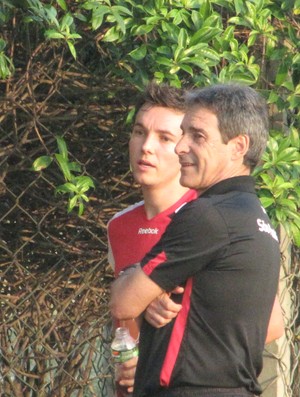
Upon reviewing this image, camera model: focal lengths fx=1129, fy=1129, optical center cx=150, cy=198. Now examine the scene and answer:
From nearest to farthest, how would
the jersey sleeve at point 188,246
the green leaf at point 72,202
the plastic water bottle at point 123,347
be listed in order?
1. the jersey sleeve at point 188,246
2. the plastic water bottle at point 123,347
3. the green leaf at point 72,202

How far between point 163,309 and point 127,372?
714 millimetres

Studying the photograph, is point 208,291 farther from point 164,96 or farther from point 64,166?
point 64,166

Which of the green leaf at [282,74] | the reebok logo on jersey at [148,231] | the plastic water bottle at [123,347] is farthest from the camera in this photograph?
the green leaf at [282,74]

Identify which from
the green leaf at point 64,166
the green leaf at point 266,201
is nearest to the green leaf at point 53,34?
the green leaf at point 64,166

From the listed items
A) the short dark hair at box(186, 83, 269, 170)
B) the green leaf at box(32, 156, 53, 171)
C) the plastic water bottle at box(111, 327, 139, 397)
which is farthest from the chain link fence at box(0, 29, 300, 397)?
the short dark hair at box(186, 83, 269, 170)

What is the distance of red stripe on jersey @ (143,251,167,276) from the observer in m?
3.32

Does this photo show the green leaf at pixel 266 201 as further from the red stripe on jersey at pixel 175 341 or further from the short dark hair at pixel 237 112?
the red stripe on jersey at pixel 175 341

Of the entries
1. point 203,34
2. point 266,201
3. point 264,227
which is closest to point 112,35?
point 203,34

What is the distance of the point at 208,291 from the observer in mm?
3303

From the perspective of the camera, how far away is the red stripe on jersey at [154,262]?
10.9ft

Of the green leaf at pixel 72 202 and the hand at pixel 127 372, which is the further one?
the green leaf at pixel 72 202

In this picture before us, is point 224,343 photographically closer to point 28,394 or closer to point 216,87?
point 216,87

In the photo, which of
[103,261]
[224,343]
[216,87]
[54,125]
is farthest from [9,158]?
[224,343]

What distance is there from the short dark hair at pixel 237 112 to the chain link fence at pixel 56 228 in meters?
1.57
